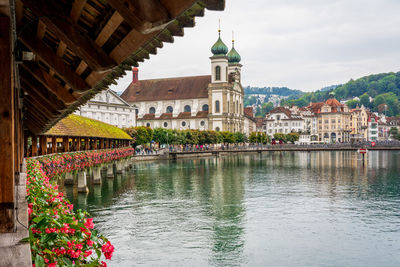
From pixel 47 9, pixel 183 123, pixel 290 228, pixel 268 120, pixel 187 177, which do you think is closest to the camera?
pixel 47 9

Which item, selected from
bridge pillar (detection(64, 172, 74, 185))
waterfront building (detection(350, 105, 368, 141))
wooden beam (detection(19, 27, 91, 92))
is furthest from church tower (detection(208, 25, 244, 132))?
wooden beam (detection(19, 27, 91, 92))

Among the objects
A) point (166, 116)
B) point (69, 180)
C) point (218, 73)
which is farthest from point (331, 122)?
point (69, 180)

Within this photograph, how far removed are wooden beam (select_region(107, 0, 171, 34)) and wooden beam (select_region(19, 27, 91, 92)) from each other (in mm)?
3017

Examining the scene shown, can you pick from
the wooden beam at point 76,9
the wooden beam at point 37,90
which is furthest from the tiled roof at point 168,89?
the wooden beam at point 76,9

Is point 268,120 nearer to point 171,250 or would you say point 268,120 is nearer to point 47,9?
point 171,250

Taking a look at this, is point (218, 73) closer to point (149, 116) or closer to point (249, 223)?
point (149, 116)

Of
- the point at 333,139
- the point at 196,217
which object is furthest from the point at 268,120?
the point at 196,217

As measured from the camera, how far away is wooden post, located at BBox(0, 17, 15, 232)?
433cm

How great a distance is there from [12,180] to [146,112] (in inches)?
4715

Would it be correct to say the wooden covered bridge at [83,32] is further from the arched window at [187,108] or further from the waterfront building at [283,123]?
the waterfront building at [283,123]

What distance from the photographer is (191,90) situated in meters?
121

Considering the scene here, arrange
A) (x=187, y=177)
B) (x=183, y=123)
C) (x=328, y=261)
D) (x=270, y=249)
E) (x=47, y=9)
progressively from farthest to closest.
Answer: (x=183, y=123), (x=187, y=177), (x=270, y=249), (x=328, y=261), (x=47, y=9)

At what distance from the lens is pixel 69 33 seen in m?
4.64

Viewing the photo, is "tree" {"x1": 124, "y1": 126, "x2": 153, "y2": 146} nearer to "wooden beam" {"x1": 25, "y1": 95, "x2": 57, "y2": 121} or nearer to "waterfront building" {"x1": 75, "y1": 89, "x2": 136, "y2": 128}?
"waterfront building" {"x1": 75, "y1": 89, "x2": 136, "y2": 128}
